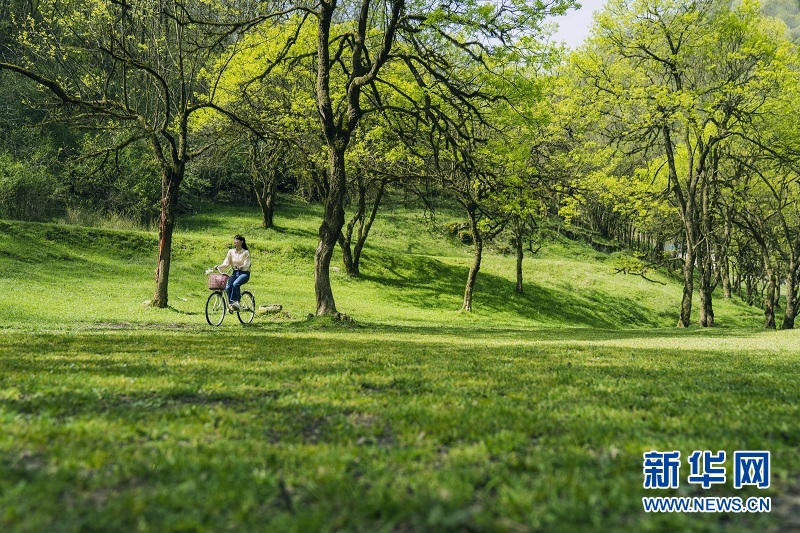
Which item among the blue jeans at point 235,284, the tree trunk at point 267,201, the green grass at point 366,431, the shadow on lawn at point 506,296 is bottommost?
the shadow on lawn at point 506,296

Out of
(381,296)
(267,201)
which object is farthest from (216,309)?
(267,201)

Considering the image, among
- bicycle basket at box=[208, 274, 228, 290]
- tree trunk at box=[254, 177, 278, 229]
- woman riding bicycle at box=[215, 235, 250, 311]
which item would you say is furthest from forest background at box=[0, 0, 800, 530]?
bicycle basket at box=[208, 274, 228, 290]

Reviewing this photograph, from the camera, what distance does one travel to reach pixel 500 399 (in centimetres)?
642

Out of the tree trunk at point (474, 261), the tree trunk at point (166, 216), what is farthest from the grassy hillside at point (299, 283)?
the tree trunk at point (166, 216)

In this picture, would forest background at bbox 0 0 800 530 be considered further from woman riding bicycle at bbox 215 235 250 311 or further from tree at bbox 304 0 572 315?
woman riding bicycle at bbox 215 235 250 311

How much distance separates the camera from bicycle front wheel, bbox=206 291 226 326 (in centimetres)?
1909

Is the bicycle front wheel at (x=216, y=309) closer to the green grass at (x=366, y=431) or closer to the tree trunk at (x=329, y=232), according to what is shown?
the tree trunk at (x=329, y=232)

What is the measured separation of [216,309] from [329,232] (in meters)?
4.80

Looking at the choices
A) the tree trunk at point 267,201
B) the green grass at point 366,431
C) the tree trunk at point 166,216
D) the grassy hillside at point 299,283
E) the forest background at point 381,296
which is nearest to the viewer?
the green grass at point 366,431

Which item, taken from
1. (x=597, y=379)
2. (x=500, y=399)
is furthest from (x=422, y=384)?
(x=597, y=379)

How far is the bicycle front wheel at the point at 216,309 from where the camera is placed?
19.1 metres

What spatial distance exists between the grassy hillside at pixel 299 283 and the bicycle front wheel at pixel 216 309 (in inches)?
38.7

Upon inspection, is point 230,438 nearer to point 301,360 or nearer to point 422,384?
point 422,384

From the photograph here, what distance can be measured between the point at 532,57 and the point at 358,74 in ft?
20.5
